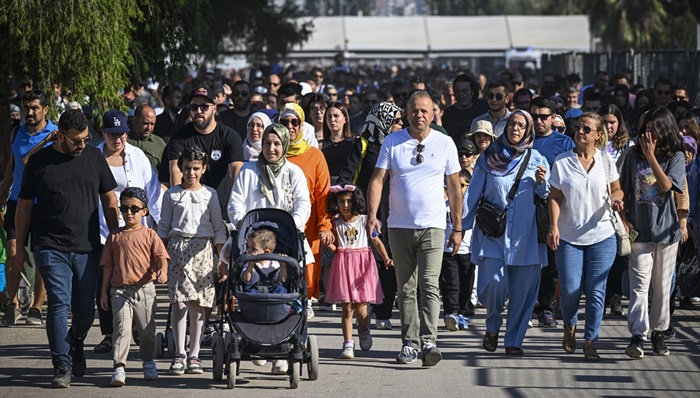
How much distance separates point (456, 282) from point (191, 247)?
318 cm

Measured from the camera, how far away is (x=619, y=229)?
1027cm

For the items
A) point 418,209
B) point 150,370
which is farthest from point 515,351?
point 150,370

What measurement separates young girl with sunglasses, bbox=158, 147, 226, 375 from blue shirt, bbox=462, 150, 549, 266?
2031 millimetres

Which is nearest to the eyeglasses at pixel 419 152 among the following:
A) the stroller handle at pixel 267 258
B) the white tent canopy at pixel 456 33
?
the stroller handle at pixel 267 258

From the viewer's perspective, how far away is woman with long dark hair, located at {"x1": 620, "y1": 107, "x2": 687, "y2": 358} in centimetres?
1041

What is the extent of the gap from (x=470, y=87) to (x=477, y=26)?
5442 centimetres

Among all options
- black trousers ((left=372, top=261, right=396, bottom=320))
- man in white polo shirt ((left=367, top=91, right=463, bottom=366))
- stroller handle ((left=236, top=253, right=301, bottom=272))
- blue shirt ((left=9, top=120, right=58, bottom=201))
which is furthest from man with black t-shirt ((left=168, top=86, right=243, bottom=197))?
stroller handle ((left=236, top=253, right=301, bottom=272))

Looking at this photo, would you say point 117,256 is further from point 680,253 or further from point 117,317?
point 680,253

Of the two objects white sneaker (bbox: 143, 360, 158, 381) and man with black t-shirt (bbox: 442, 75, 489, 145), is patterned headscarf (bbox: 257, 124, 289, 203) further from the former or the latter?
man with black t-shirt (bbox: 442, 75, 489, 145)

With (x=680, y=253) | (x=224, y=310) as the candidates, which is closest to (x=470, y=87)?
(x=680, y=253)

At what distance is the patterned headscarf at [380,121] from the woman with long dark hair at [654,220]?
1.98 m

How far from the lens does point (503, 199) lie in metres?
10.5

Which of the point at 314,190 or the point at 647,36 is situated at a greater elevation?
the point at 647,36

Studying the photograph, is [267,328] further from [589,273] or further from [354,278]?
[589,273]
